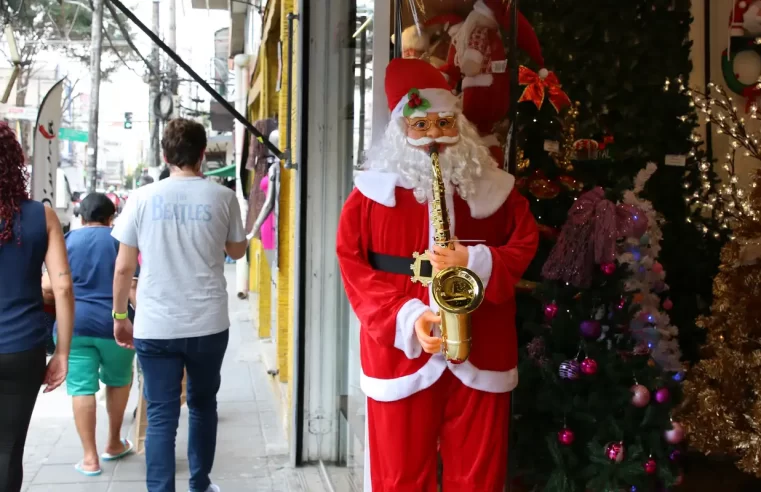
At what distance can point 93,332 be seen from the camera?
4.42 m

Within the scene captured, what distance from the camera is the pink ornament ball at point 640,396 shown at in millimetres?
2982

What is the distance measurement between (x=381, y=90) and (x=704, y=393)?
195 centimetres

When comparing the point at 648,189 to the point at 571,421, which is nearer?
the point at 571,421

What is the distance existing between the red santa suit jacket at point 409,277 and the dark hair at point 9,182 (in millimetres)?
1334

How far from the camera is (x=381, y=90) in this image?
275 cm

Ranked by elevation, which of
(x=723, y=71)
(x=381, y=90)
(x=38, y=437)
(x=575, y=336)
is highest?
(x=723, y=71)

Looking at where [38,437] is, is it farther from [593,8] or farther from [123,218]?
[593,8]

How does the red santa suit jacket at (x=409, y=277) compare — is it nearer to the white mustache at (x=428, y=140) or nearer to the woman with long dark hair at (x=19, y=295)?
the white mustache at (x=428, y=140)

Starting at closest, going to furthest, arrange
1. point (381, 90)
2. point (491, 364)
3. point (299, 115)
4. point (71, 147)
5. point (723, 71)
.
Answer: point (491, 364), point (381, 90), point (299, 115), point (723, 71), point (71, 147)

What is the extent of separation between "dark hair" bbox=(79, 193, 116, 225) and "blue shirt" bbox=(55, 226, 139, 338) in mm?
78

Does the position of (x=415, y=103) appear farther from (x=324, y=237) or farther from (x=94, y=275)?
(x=94, y=275)

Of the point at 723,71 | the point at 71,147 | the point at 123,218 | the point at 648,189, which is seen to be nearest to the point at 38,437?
the point at 123,218

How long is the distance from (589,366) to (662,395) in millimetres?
313

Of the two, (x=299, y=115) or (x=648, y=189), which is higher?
(x=299, y=115)
